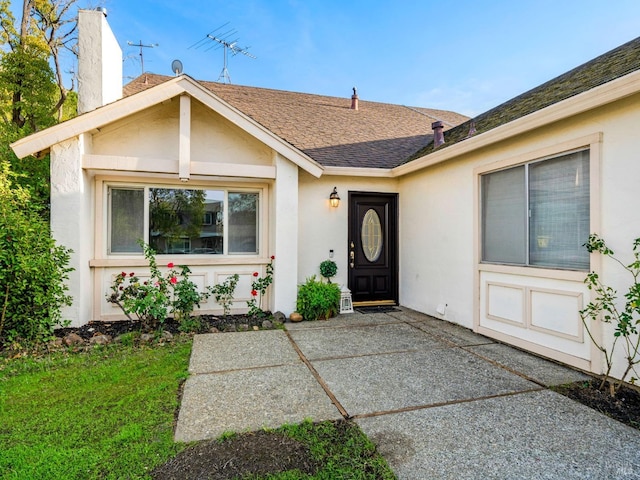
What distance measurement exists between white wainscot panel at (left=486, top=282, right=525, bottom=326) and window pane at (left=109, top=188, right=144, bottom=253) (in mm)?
6008

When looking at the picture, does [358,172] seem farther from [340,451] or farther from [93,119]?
[340,451]

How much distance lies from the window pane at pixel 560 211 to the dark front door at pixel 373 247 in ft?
10.9

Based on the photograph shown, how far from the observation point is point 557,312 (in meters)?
4.09

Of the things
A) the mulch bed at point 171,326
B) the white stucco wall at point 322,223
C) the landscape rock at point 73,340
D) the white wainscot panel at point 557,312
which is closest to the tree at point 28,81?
the mulch bed at point 171,326

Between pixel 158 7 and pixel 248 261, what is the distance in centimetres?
931

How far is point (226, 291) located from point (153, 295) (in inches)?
49.7

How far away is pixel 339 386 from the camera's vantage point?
3414 mm

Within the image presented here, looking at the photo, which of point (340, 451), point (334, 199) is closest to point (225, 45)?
point (334, 199)

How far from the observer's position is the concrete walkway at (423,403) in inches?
90.0

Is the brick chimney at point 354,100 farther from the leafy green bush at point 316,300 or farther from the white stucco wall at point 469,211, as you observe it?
the leafy green bush at point 316,300

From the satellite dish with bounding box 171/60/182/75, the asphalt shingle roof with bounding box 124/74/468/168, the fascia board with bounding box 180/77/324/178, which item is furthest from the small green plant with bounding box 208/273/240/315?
the satellite dish with bounding box 171/60/182/75

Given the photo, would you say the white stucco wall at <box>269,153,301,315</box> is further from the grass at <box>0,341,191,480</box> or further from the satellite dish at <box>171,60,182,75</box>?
the satellite dish at <box>171,60,182,75</box>

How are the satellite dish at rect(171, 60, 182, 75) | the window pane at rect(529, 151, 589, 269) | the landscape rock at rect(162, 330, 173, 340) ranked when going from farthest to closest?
the satellite dish at rect(171, 60, 182, 75), the landscape rock at rect(162, 330, 173, 340), the window pane at rect(529, 151, 589, 269)

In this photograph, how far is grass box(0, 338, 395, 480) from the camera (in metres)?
2.16
